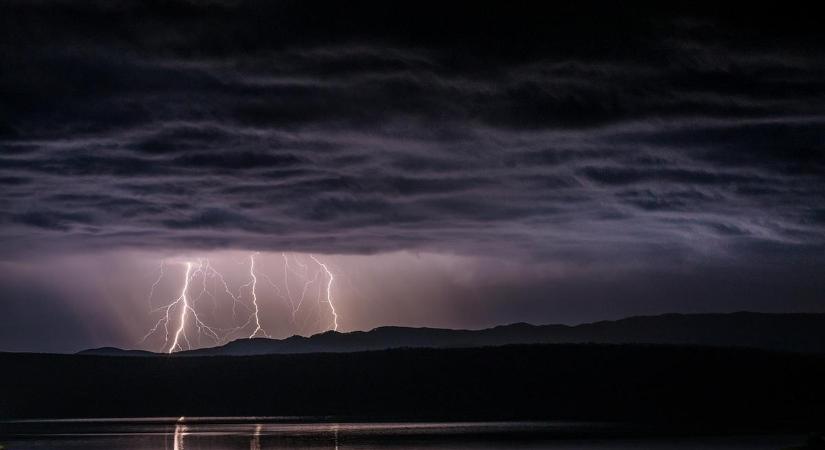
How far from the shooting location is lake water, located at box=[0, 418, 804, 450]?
6875cm

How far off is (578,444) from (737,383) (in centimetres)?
5794

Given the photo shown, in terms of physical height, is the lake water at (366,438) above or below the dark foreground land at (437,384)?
below

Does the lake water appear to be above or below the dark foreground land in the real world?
below

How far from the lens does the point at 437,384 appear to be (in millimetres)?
132250

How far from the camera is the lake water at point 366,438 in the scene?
6875 cm

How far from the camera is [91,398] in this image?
13675 centimetres

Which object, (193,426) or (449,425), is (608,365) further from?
(193,426)

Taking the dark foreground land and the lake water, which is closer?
the lake water

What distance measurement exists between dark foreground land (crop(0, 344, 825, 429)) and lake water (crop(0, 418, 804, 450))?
25956 millimetres

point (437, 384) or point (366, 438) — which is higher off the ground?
point (437, 384)

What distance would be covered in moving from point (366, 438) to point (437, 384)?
5624cm

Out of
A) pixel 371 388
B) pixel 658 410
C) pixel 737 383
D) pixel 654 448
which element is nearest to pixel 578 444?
pixel 654 448

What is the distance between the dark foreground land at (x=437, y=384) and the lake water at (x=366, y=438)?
2596cm

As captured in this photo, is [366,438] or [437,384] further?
[437,384]
